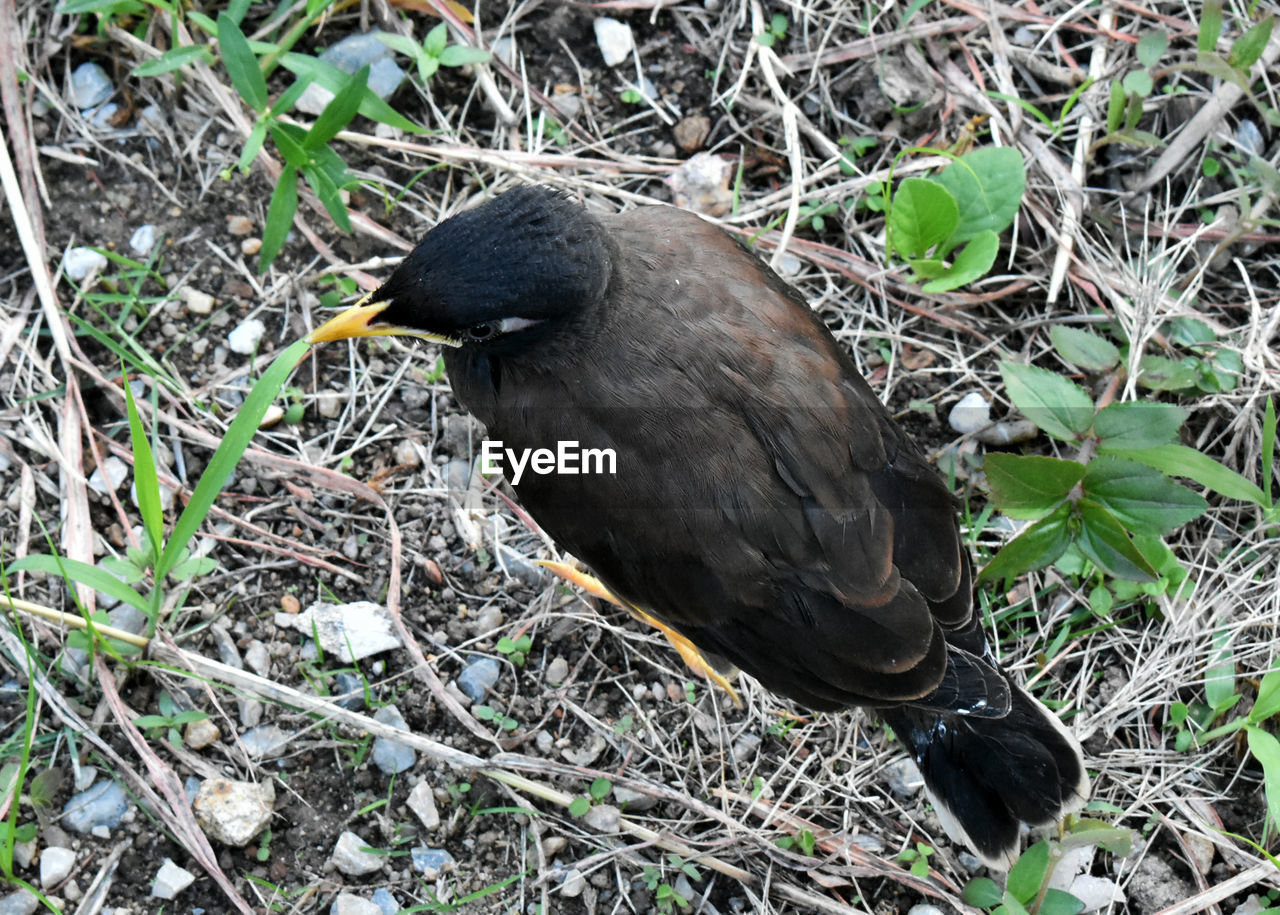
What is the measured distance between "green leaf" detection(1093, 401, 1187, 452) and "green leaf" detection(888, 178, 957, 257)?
2.76 ft

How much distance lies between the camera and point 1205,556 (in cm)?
407

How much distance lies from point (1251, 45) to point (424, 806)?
3.72 meters

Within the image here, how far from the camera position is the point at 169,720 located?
11.8ft

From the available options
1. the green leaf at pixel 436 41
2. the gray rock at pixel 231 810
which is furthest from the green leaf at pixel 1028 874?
the green leaf at pixel 436 41

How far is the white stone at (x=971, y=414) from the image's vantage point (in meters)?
4.30

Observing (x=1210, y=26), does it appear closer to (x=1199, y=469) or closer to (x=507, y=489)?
(x=1199, y=469)

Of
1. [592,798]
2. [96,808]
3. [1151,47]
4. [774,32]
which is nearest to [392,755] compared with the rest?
[592,798]

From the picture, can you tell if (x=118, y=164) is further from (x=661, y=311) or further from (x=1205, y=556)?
(x=1205, y=556)

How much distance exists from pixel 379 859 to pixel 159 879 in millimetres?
609

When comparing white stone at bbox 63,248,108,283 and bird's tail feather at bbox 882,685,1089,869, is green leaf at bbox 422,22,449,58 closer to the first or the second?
white stone at bbox 63,248,108,283

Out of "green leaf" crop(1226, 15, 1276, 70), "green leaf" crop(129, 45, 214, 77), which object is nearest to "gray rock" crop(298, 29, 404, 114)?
"green leaf" crop(129, 45, 214, 77)

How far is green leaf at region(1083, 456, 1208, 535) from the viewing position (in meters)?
3.67

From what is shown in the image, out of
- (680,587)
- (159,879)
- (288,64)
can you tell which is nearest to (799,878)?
(680,587)

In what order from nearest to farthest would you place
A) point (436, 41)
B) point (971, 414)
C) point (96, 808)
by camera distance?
point (96, 808) → point (971, 414) → point (436, 41)
